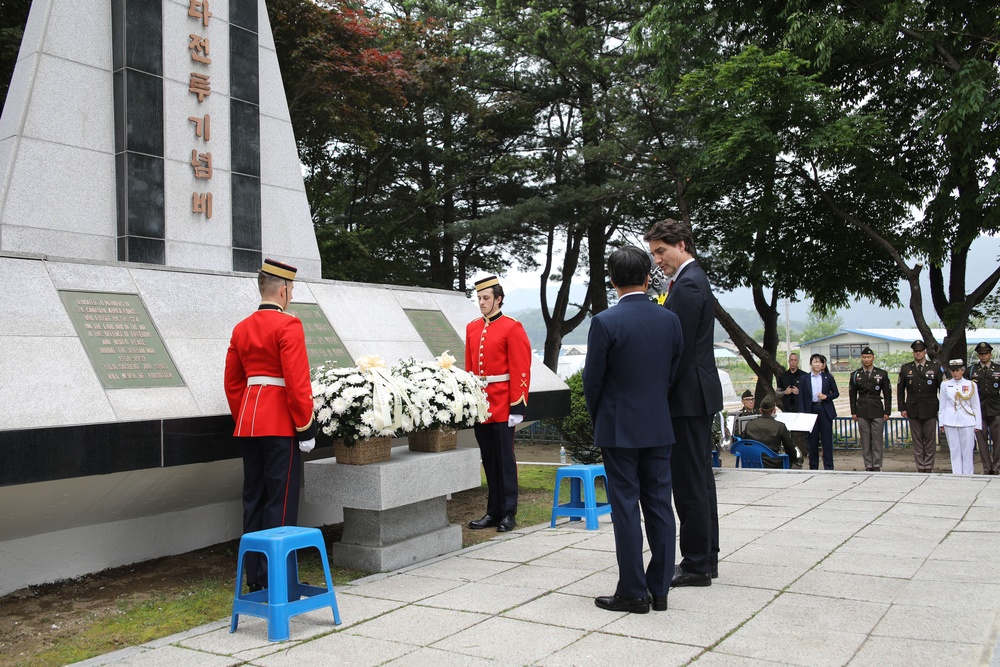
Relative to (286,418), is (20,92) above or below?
above

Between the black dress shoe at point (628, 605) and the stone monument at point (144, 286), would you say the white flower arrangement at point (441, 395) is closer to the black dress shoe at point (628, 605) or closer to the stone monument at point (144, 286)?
the stone monument at point (144, 286)

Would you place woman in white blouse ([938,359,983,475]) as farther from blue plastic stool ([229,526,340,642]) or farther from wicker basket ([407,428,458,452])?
blue plastic stool ([229,526,340,642])

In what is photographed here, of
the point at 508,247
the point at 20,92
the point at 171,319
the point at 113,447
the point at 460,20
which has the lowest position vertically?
the point at 113,447

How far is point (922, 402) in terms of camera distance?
443 inches

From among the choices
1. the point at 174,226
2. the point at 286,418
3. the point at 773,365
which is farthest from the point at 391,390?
the point at 773,365

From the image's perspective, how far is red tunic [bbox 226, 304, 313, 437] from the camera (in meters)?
4.80

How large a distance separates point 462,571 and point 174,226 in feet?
13.1

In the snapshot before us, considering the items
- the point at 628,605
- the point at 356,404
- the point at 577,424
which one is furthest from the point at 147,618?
the point at 577,424

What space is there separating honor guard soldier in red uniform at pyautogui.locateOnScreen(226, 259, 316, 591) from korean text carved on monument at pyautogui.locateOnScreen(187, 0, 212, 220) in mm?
2898

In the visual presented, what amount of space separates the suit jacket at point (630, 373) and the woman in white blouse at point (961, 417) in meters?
7.46

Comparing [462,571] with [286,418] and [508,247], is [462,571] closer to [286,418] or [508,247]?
[286,418]

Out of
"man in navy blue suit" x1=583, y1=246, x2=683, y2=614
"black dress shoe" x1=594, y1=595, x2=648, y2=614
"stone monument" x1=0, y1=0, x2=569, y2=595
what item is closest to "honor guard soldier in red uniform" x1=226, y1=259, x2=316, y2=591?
"stone monument" x1=0, y1=0, x2=569, y2=595

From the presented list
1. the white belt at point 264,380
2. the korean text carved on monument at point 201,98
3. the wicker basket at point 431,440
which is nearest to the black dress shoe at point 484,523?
the wicker basket at point 431,440

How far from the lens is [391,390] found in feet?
17.5
